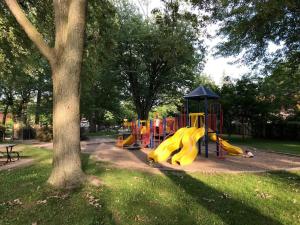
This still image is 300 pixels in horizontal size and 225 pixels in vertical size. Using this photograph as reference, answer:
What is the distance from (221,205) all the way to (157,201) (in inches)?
46.7

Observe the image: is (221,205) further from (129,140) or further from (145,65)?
(145,65)

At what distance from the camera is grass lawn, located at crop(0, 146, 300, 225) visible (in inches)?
216

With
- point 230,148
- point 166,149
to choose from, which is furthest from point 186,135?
point 230,148

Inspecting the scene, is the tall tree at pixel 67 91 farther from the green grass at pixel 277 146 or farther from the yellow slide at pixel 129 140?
the yellow slide at pixel 129 140

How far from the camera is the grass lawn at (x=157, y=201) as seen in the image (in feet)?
18.0

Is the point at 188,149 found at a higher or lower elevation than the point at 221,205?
higher

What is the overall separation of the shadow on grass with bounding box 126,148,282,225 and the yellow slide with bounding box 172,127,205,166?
3440 millimetres

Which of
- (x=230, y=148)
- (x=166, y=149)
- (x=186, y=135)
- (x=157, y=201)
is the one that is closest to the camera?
(x=157, y=201)

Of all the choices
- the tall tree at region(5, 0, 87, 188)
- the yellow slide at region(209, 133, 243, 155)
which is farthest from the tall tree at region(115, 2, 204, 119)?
the tall tree at region(5, 0, 87, 188)

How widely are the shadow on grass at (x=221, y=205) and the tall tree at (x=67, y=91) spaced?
8.19 feet

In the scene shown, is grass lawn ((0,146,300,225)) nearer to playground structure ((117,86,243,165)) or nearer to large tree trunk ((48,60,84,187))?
large tree trunk ((48,60,84,187))

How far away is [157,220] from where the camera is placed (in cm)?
539

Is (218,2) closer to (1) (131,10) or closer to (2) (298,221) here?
(2) (298,221)

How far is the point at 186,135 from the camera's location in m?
13.6
